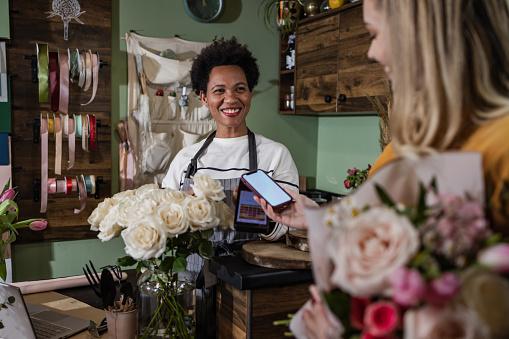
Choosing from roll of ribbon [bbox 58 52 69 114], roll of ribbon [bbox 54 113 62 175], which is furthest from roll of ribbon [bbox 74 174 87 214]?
roll of ribbon [bbox 58 52 69 114]

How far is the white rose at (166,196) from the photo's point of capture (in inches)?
46.6

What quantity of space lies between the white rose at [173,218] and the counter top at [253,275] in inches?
8.0

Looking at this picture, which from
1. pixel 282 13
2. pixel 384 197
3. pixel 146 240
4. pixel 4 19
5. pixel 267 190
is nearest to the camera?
pixel 384 197

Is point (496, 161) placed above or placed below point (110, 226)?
above

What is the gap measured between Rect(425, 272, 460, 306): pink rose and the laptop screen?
41.7 inches

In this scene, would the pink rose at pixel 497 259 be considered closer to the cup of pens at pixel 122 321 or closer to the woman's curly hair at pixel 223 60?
the cup of pens at pixel 122 321

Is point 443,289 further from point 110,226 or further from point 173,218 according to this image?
point 110,226

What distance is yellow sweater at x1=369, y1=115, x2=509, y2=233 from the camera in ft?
2.09

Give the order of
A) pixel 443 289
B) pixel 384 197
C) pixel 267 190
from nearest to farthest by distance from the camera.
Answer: pixel 443 289
pixel 384 197
pixel 267 190

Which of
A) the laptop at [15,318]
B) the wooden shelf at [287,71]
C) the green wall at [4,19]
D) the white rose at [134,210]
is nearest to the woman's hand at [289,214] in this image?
the white rose at [134,210]

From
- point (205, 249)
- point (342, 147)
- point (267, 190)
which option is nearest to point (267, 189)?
point (267, 190)

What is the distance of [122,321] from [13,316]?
0.26m

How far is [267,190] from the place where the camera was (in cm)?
144

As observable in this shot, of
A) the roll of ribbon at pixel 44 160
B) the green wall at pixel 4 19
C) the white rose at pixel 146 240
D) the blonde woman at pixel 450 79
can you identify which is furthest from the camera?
the roll of ribbon at pixel 44 160
